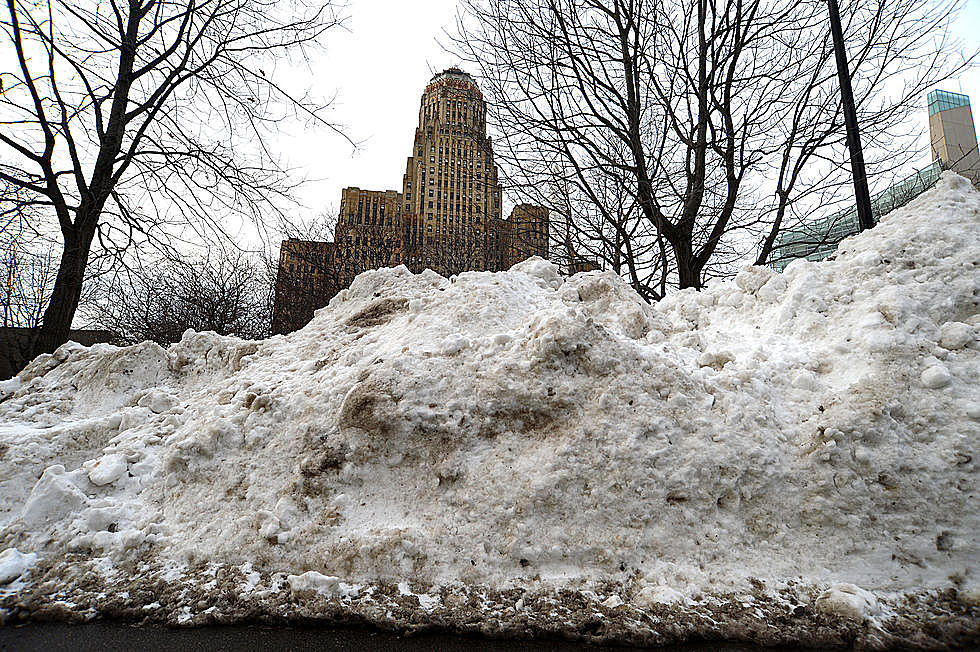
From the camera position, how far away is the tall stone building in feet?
33.2

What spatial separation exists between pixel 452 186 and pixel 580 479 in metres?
12.1

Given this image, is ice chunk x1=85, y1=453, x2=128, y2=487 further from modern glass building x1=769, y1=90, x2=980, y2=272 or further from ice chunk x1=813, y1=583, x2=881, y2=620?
modern glass building x1=769, y1=90, x2=980, y2=272

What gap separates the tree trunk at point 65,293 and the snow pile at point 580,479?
317 cm

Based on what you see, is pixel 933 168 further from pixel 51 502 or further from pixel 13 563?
pixel 13 563

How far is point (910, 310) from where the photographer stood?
3.04m

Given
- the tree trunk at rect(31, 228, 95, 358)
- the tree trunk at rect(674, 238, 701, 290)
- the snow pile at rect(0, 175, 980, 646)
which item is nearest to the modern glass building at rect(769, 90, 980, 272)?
the tree trunk at rect(674, 238, 701, 290)

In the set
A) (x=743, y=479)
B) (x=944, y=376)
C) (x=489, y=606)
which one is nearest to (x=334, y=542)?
(x=489, y=606)

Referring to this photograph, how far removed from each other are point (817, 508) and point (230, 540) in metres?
3.15

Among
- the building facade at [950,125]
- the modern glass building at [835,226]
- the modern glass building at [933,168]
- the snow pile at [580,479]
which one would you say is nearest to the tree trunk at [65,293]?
the snow pile at [580,479]

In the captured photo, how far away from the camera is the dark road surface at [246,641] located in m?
2.00

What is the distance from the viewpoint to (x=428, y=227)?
17.7 meters

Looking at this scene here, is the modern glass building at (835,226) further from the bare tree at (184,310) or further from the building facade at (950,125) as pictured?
the bare tree at (184,310)

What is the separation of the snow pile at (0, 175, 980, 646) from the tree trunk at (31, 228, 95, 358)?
125 inches

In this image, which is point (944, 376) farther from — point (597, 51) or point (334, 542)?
point (597, 51)
